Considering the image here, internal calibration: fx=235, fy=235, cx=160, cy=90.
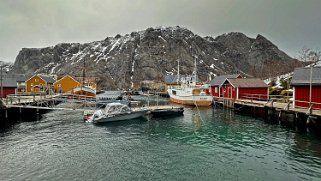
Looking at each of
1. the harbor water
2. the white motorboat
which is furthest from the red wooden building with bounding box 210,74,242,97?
the harbor water

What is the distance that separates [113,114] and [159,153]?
1565cm

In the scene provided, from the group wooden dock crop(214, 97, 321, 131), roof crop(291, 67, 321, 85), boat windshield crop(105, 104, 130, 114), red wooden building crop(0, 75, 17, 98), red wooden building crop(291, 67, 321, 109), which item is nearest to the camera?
wooden dock crop(214, 97, 321, 131)

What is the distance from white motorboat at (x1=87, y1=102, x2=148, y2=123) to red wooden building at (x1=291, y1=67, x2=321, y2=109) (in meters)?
21.2

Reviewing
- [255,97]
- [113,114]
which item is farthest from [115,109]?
[255,97]

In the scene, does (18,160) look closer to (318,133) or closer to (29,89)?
(318,133)

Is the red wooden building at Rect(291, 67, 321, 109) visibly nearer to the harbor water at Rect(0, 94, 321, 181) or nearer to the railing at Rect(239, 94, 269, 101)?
the harbor water at Rect(0, 94, 321, 181)

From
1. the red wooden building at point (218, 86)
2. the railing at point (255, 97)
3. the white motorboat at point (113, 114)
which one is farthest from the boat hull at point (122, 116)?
the red wooden building at point (218, 86)

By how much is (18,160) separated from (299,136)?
24677mm

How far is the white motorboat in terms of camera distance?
3212 centimetres

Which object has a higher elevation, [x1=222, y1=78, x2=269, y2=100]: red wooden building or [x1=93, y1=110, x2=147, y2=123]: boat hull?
[x1=222, y1=78, x2=269, y2=100]: red wooden building

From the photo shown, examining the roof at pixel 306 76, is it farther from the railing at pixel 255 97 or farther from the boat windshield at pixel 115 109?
the boat windshield at pixel 115 109

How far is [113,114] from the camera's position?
107 feet

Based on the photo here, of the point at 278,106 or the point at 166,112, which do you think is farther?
the point at 166,112

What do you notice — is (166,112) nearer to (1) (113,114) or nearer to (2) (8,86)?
(1) (113,114)
